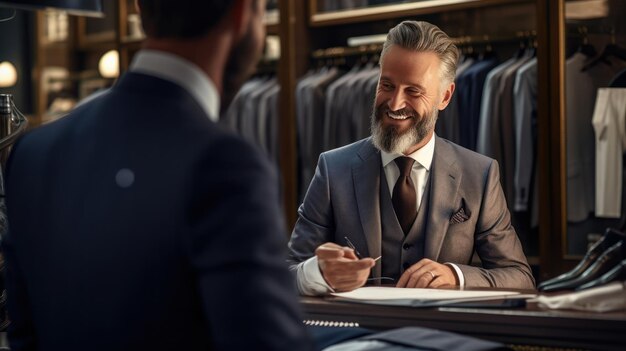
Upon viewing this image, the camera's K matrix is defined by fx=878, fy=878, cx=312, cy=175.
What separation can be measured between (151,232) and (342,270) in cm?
102

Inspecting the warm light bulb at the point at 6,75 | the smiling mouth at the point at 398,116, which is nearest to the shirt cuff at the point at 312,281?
the smiling mouth at the point at 398,116

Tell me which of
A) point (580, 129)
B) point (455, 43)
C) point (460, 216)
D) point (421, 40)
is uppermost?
point (455, 43)

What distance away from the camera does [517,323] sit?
5.42 ft

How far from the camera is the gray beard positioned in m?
2.50

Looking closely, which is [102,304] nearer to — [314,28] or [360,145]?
[360,145]

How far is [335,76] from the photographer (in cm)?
527

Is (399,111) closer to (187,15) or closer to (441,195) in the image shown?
(441,195)

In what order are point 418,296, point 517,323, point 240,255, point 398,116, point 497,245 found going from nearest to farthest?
point 240,255
point 517,323
point 418,296
point 497,245
point 398,116

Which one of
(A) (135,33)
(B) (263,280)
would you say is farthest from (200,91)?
(A) (135,33)

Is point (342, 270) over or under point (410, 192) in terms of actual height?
under

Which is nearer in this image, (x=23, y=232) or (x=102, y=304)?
(x=102, y=304)

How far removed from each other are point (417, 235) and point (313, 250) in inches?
11.6

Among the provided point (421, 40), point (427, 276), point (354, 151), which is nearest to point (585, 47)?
point (421, 40)

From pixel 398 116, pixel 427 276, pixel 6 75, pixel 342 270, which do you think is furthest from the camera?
pixel 6 75
